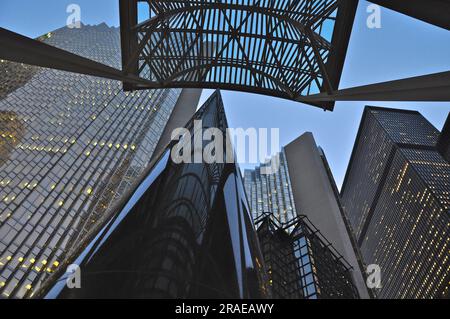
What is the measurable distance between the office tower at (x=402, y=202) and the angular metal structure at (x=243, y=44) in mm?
94614

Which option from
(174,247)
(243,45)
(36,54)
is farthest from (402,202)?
(174,247)

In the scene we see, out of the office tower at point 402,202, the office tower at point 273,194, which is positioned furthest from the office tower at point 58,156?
the office tower at point 402,202

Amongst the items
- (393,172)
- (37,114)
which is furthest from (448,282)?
(37,114)

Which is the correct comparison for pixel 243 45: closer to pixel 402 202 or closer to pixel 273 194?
pixel 273 194

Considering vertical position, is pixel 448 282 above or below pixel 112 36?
below

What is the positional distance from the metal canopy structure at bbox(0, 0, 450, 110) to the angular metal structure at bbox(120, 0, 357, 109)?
42mm

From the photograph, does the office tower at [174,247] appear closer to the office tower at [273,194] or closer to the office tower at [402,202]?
the office tower at [273,194]

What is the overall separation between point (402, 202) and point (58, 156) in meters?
109

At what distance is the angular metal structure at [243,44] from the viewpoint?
16.1 m

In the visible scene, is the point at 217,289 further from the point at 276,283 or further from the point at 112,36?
A: the point at 112,36

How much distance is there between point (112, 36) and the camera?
113250 millimetres

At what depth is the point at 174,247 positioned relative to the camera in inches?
169

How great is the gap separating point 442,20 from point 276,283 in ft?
33.8

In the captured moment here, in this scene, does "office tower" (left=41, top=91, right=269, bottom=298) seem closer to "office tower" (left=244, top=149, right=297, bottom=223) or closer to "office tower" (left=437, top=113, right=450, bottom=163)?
"office tower" (left=244, top=149, right=297, bottom=223)
